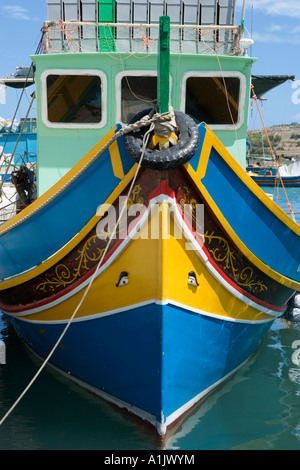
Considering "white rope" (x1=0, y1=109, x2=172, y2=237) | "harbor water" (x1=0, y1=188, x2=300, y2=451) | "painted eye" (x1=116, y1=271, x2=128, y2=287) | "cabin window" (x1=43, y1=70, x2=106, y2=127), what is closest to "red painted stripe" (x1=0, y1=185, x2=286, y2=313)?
"painted eye" (x1=116, y1=271, x2=128, y2=287)

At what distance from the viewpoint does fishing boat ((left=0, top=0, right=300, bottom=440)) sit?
14.1ft

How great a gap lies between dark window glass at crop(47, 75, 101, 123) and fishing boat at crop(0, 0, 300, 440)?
0.05ft

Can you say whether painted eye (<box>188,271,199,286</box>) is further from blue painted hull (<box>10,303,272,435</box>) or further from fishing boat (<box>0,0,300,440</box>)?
blue painted hull (<box>10,303,272,435</box>)

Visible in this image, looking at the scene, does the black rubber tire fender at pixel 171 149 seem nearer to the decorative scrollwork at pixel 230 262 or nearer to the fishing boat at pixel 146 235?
the fishing boat at pixel 146 235

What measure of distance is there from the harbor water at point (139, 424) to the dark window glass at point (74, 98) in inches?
123

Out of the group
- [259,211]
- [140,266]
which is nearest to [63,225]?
[140,266]

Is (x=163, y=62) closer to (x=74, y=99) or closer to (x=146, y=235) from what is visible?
(x=146, y=235)

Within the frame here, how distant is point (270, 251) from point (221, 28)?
307 cm

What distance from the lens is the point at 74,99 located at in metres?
5.97

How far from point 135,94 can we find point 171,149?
7.39ft

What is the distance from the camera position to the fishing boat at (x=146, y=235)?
14.1 feet

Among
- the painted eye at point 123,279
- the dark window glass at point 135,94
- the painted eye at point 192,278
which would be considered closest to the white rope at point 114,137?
the painted eye at point 123,279

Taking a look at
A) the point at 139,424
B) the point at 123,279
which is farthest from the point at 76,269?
the point at 139,424
